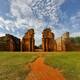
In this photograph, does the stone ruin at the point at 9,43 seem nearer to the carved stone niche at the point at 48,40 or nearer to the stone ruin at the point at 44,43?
the stone ruin at the point at 44,43

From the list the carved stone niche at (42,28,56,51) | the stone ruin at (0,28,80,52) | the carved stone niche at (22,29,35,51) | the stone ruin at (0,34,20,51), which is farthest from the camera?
the carved stone niche at (22,29,35,51)

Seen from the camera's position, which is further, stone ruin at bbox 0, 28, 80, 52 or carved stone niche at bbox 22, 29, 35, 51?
carved stone niche at bbox 22, 29, 35, 51

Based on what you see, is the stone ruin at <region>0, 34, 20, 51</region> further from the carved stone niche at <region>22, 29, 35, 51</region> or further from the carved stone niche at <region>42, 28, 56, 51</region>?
the carved stone niche at <region>42, 28, 56, 51</region>

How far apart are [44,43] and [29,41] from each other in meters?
4.45

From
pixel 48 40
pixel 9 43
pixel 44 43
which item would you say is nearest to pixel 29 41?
pixel 44 43

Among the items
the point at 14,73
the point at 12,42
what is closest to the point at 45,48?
the point at 12,42

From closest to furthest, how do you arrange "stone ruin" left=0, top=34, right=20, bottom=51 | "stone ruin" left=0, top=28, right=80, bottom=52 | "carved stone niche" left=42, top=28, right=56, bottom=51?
"stone ruin" left=0, top=34, right=20, bottom=51 → "stone ruin" left=0, top=28, right=80, bottom=52 → "carved stone niche" left=42, top=28, right=56, bottom=51

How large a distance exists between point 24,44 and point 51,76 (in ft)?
134

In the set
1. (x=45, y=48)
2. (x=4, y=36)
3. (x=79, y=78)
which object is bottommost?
(x=79, y=78)

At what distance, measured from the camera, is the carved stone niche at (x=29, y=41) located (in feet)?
188

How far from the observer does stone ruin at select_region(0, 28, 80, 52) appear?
56656 millimetres

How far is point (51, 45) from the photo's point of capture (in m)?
57.4

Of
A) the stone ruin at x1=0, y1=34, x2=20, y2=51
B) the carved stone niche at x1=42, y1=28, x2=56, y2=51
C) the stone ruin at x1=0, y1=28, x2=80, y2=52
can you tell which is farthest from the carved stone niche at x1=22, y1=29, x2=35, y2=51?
the carved stone niche at x1=42, y1=28, x2=56, y2=51

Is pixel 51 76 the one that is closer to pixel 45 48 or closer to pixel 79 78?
pixel 79 78
